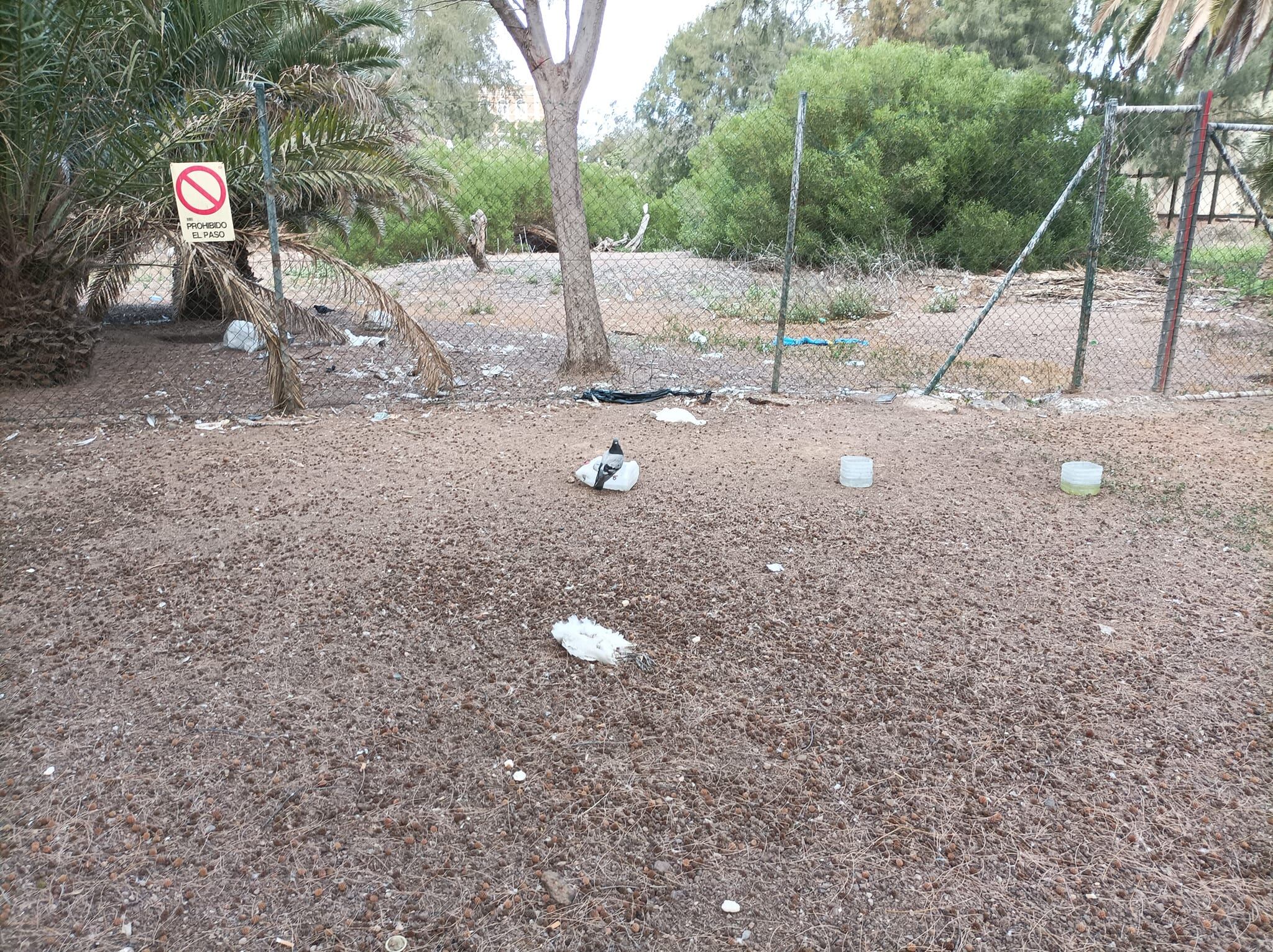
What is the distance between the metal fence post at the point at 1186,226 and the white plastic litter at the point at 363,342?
6.54 metres

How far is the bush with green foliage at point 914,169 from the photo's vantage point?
13016 mm

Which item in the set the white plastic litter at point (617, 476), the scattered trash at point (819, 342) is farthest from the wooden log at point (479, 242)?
the white plastic litter at point (617, 476)

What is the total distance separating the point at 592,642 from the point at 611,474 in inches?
61.4

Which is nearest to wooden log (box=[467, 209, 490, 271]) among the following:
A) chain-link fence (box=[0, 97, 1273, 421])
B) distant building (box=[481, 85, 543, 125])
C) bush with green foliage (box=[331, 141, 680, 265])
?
chain-link fence (box=[0, 97, 1273, 421])

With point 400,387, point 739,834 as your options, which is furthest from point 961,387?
point 739,834

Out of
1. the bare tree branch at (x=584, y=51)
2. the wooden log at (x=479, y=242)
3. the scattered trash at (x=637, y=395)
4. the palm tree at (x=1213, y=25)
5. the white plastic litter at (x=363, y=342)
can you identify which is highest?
the palm tree at (x=1213, y=25)

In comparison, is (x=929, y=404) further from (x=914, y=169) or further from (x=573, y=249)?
(x=914, y=169)

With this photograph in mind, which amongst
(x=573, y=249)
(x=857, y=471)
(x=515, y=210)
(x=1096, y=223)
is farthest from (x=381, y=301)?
(x=515, y=210)

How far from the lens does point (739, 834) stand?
210 centimetres

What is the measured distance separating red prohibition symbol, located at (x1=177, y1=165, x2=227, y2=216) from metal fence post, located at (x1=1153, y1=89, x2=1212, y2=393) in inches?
246

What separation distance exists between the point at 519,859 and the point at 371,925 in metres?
0.35

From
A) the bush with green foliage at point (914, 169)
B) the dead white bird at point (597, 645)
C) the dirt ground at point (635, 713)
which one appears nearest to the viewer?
the dirt ground at point (635, 713)

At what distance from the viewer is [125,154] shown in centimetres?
566

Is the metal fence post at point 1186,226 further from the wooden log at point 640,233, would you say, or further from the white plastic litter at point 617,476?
the wooden log at point 640,233
